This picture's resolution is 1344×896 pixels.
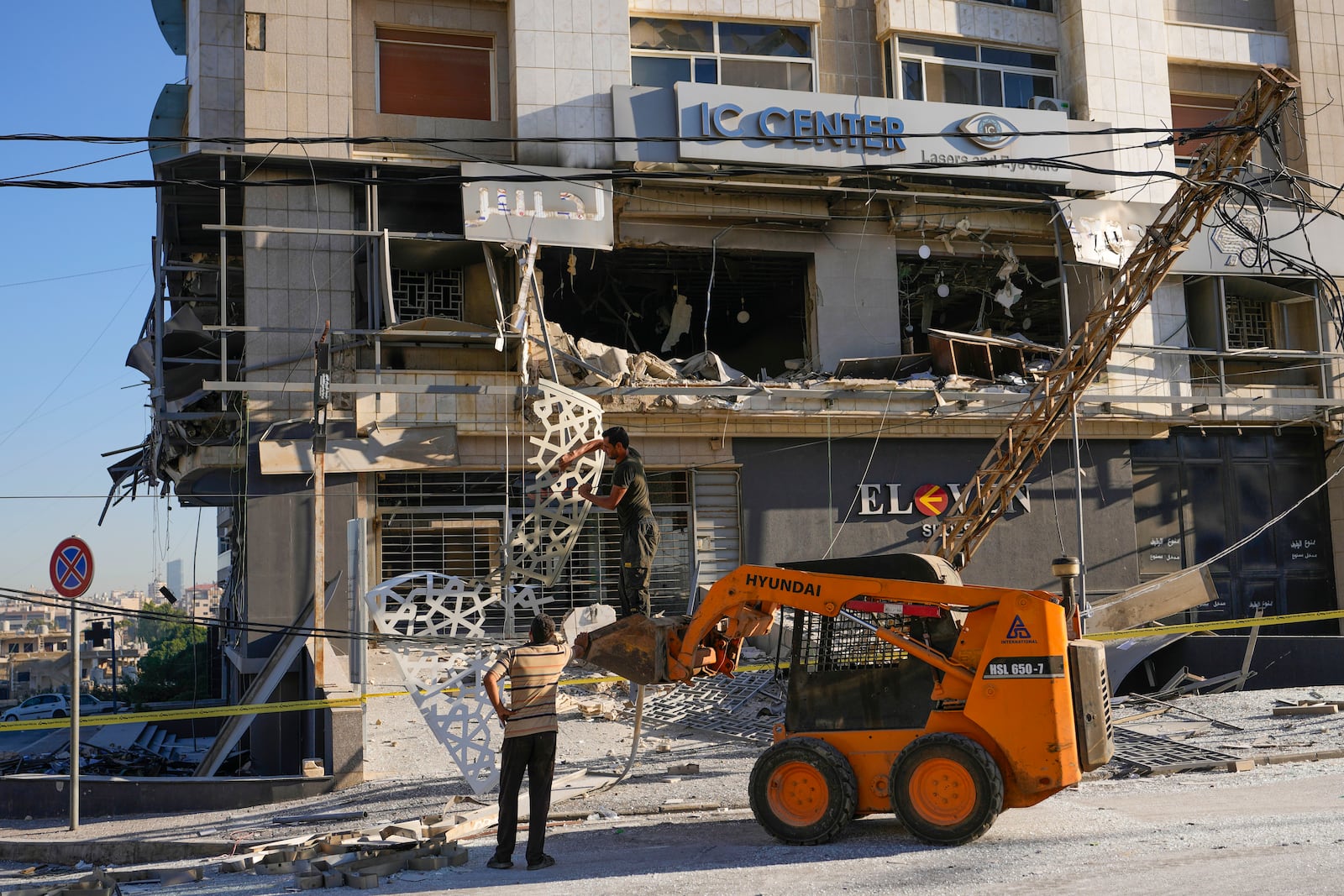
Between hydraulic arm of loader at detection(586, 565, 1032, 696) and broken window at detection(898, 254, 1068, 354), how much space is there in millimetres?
12295

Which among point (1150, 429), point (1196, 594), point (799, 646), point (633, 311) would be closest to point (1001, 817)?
point (799, 646)

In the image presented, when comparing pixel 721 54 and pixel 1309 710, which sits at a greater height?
pixel 721 54

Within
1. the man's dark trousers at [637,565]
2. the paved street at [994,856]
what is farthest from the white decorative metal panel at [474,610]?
the paved street at [994,856]

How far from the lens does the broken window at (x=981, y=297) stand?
2242 centimetres

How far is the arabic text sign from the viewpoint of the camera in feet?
60.0

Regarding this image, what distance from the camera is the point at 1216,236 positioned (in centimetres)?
2273

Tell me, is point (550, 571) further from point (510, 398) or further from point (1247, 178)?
point (1247, 178)

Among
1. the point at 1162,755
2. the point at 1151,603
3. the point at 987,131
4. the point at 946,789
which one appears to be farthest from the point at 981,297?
the point at 946,789

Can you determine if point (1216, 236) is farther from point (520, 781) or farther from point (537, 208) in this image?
point (520, 781)

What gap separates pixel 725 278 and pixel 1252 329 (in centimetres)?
1069

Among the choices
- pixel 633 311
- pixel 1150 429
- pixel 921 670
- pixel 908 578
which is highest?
pixel 633 311

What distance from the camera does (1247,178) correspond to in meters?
24.3

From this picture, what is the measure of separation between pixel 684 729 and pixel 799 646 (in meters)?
5.52

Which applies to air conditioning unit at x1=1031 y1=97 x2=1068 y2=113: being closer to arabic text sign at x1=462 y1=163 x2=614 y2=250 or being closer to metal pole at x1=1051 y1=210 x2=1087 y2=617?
metal pole at x1=1051 y1=210 x2=1087 y2=617
